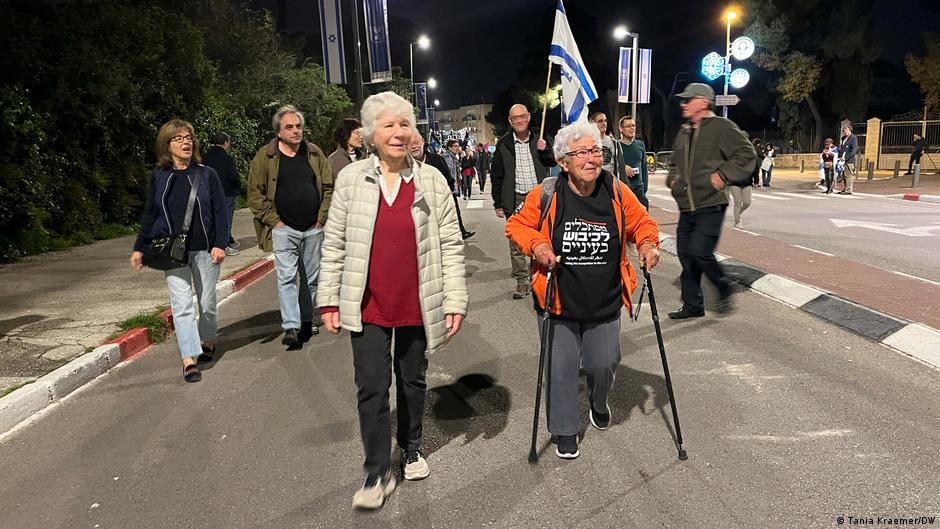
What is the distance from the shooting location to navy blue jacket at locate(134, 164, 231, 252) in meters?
4.77

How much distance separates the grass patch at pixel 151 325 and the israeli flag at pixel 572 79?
5818 mm

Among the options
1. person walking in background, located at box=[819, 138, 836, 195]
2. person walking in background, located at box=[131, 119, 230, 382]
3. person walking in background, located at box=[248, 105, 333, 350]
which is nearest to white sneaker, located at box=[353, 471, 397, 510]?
person walking in background, located at box=[131, 119, 230, 382]

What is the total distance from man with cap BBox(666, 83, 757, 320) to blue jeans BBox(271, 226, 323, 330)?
11.0 feet

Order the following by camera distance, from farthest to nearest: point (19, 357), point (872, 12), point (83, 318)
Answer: point (872, 12) → point (83, 318) → point (19, 357)

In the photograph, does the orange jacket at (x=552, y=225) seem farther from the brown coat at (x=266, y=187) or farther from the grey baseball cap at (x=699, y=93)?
the grey baseball cap at (x=699, y=93)

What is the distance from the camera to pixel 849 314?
5801 millimetres

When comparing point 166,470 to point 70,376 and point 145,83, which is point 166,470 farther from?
point 145,83

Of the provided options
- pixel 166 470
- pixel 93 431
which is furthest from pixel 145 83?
pixel 166 470

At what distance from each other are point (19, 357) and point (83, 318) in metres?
1.20

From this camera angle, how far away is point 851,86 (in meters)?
35.5

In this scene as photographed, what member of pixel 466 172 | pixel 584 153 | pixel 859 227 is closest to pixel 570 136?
pixel 584 153

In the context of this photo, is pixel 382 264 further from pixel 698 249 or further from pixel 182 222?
pixel 698 249

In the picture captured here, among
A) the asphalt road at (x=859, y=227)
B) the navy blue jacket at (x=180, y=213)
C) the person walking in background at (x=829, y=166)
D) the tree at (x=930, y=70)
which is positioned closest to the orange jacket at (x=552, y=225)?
the navy blue jacket at (x=180, y=213)

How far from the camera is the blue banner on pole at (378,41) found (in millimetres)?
14859
